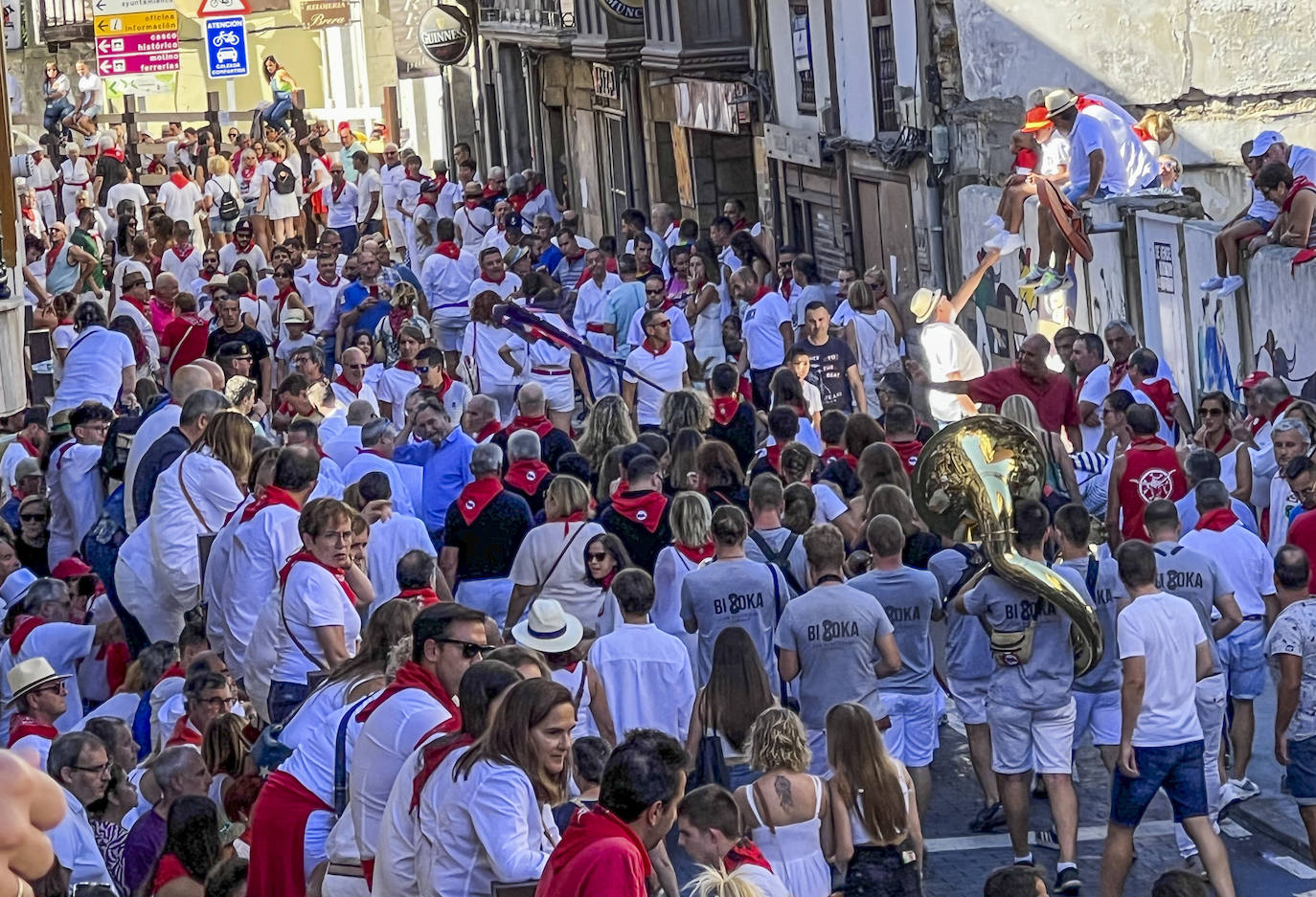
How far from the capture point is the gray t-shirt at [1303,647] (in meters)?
9.02

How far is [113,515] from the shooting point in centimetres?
1181

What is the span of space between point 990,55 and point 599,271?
4.47 meters

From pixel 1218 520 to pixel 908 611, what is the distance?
61.3 inches

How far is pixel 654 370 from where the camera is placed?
50.8 ft

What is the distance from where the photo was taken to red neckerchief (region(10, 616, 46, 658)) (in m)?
9.98

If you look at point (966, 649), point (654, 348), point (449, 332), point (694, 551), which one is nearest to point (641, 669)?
point (694, 551)

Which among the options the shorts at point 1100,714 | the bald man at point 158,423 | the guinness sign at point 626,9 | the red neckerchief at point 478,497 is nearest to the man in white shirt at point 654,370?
the bald man at point 158,423

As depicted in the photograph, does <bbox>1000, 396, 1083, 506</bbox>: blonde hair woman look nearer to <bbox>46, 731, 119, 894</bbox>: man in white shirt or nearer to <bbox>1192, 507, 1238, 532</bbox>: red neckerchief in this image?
<bbox>1192, 507, 1238, 532</bbox>: red neckerchief

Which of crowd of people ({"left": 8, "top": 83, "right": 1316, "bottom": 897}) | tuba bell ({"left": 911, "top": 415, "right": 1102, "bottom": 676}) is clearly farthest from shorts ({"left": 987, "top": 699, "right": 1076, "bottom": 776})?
tuba bell ({"left": 911, "top": 415, "right": 1102, "bottom": 676})

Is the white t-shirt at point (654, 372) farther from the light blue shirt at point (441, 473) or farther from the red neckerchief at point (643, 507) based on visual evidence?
the red neckerchief at point (643, 507)

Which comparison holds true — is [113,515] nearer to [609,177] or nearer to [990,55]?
[990,55]

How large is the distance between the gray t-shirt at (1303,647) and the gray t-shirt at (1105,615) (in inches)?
28.6

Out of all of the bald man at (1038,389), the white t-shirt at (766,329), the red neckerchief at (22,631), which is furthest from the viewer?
the white t-shirt at (766,329)

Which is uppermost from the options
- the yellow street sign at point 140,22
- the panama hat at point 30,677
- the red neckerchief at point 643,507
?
the yellow street sign at point 140,22
